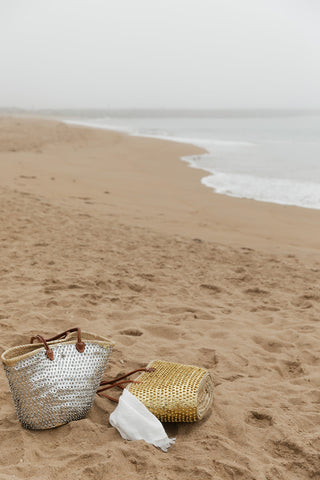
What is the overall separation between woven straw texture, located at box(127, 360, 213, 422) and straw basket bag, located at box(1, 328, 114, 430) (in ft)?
0.93

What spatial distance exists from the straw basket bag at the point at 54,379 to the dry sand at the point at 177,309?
82 millimetres

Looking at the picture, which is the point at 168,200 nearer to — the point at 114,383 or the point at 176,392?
the point at 114,383

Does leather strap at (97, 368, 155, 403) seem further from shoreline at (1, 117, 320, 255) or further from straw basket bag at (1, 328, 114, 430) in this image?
shoreline at (1, 117, 320, 255)

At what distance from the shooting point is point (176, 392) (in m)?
2.55

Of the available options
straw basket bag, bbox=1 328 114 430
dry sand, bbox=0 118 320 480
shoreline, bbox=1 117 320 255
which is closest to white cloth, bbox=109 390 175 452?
dry sand, bbox=0 118 320 480

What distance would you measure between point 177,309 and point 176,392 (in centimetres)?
165

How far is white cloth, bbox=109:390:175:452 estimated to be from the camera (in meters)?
2.32

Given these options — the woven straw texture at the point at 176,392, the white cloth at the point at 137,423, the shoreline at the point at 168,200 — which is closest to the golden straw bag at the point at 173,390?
the woven straw texture at the point at 176,392

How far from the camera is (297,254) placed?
6070mm

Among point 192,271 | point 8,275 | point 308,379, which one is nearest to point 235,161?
point 192,271

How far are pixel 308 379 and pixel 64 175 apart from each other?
8.99 metres

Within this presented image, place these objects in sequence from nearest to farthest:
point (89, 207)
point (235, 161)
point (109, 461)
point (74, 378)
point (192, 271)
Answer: point (109, 461) → point (74, 378) → point (192, 271) → point (89, 207) → point (235, 161)

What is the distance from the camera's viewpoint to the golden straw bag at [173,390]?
249 centimetres

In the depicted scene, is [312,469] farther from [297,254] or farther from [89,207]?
[89,207]
